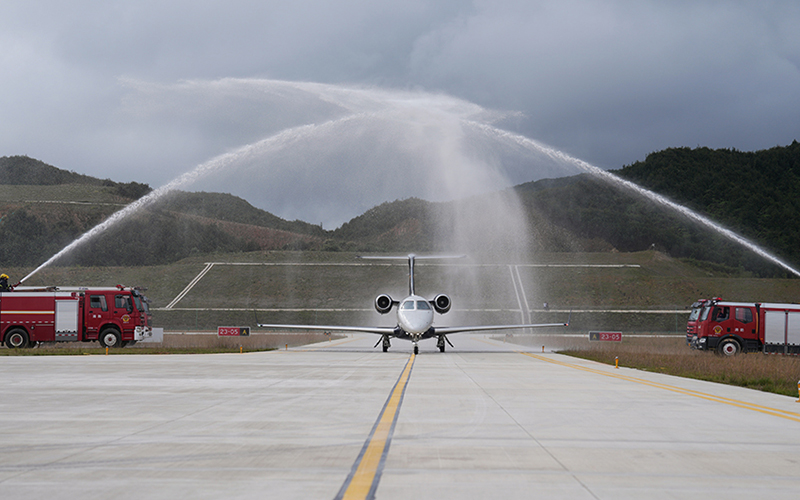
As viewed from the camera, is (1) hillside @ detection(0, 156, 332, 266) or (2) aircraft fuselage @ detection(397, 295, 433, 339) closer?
(2) aircraft fuselage @ detection(397, 295, 433, 339)

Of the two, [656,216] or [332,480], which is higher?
[656,216]

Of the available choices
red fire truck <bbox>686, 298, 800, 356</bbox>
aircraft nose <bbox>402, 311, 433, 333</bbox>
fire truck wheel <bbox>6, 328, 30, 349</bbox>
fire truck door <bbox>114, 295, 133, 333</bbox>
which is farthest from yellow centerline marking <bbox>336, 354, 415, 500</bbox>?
fire truck wheel <bbox>6, 328, 30, 349</bbox>

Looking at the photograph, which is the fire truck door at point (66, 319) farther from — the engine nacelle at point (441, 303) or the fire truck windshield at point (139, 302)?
→ the engine nacelle at point (441, 303)

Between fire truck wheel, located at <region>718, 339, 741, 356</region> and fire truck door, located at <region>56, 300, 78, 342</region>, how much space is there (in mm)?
34302

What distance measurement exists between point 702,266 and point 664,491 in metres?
126

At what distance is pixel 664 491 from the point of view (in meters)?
6.55

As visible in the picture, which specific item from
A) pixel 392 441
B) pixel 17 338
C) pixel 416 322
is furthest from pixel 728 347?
pixel 17 338

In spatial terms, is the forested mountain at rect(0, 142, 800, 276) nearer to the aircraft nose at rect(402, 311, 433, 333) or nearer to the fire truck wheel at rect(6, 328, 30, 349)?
the fire truck wheel at rect(6, 328, 30, 349)

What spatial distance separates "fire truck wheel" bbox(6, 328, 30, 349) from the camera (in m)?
35.5

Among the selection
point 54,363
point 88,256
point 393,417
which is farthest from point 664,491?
point 88,256

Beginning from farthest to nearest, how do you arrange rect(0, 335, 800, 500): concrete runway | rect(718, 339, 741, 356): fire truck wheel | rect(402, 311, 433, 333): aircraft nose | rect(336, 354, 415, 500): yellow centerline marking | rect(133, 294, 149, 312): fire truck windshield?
rect(133, 294, 149, 312): fire truck windshield → rect(718, 339, 741, 356): fire truck wheel → rect(402, 311, 433, 333): aircraft nose → rect(0, 335, 800, 500): concrete runway → rect(336, 354, 415, 500): yellow centerline marking

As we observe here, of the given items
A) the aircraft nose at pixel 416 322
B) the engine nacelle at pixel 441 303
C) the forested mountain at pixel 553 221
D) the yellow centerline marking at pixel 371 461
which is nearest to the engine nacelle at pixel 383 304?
the aircraft nose at pixel 416 322

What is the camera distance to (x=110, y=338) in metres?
36.3

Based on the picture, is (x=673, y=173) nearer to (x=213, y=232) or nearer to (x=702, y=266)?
(x=702, y=266)
